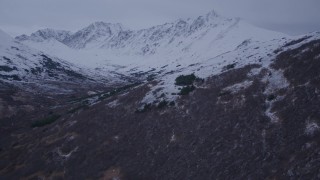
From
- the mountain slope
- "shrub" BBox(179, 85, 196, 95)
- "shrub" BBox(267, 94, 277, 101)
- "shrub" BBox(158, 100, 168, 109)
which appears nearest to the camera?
the mountain slope

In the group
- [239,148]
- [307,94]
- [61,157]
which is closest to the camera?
[239,148]

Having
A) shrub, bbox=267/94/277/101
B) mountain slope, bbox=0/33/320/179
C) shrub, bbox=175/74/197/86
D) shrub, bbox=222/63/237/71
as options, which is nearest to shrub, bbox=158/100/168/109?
mountain slope, bbox=0/33/320/179

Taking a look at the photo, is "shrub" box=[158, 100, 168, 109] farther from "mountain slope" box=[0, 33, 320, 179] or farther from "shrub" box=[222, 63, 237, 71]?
"shrub" box=[222, 63, 237, 71]

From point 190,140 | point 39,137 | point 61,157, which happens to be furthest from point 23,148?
point 190,140

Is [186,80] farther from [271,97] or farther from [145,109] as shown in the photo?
[271,97]

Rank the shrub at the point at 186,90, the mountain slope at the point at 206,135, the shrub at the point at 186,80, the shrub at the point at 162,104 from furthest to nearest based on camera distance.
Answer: the shrub at the point at 186,80, the shrub at the point at 186,90, the shrub at the point at 162,104, the mountain slope at the point at 206,135

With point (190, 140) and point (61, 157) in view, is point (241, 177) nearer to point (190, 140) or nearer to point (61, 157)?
point (190, 140)

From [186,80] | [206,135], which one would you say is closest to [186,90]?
[186,80]

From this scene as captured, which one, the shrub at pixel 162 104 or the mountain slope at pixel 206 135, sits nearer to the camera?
the mountain slope at pixel 206 135

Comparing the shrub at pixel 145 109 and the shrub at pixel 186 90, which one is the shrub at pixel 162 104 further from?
the shrub at pixel 186 90

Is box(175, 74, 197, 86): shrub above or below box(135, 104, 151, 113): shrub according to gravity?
above

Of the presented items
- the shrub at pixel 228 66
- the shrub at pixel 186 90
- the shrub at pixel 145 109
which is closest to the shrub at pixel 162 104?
the shrub at pixel 145 109
